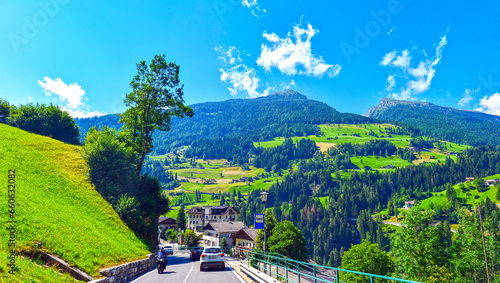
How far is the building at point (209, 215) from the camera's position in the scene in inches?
5925

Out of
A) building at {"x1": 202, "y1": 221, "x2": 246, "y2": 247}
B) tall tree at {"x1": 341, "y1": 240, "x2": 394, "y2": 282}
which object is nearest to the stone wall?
tall tree at {"x1": 341, "y1": 240, "x2": 394, "y2": 282}

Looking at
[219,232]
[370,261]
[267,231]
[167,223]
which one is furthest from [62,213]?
[167,223]

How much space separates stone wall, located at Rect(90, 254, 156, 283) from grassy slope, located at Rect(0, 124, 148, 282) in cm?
55

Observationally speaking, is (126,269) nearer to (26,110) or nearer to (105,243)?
(105,243)

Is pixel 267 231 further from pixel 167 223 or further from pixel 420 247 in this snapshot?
pixel 167 223

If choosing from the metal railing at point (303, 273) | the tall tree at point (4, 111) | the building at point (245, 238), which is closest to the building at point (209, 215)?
the building at point (245, 238)

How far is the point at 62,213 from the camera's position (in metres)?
17.1

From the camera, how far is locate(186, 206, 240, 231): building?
15050cm

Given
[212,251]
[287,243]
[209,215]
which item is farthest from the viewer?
[209,215]

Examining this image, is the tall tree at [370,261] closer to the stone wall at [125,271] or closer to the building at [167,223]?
the stone wall at [125,271]

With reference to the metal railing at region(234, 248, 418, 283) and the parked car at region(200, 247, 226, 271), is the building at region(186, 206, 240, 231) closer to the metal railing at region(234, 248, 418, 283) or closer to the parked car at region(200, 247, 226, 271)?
the parked car at region(200, 247, 226, 271)

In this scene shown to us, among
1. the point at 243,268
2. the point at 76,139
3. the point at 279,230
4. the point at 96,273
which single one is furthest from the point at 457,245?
the point at 76,139

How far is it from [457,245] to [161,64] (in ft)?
177

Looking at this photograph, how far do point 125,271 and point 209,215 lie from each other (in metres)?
141
